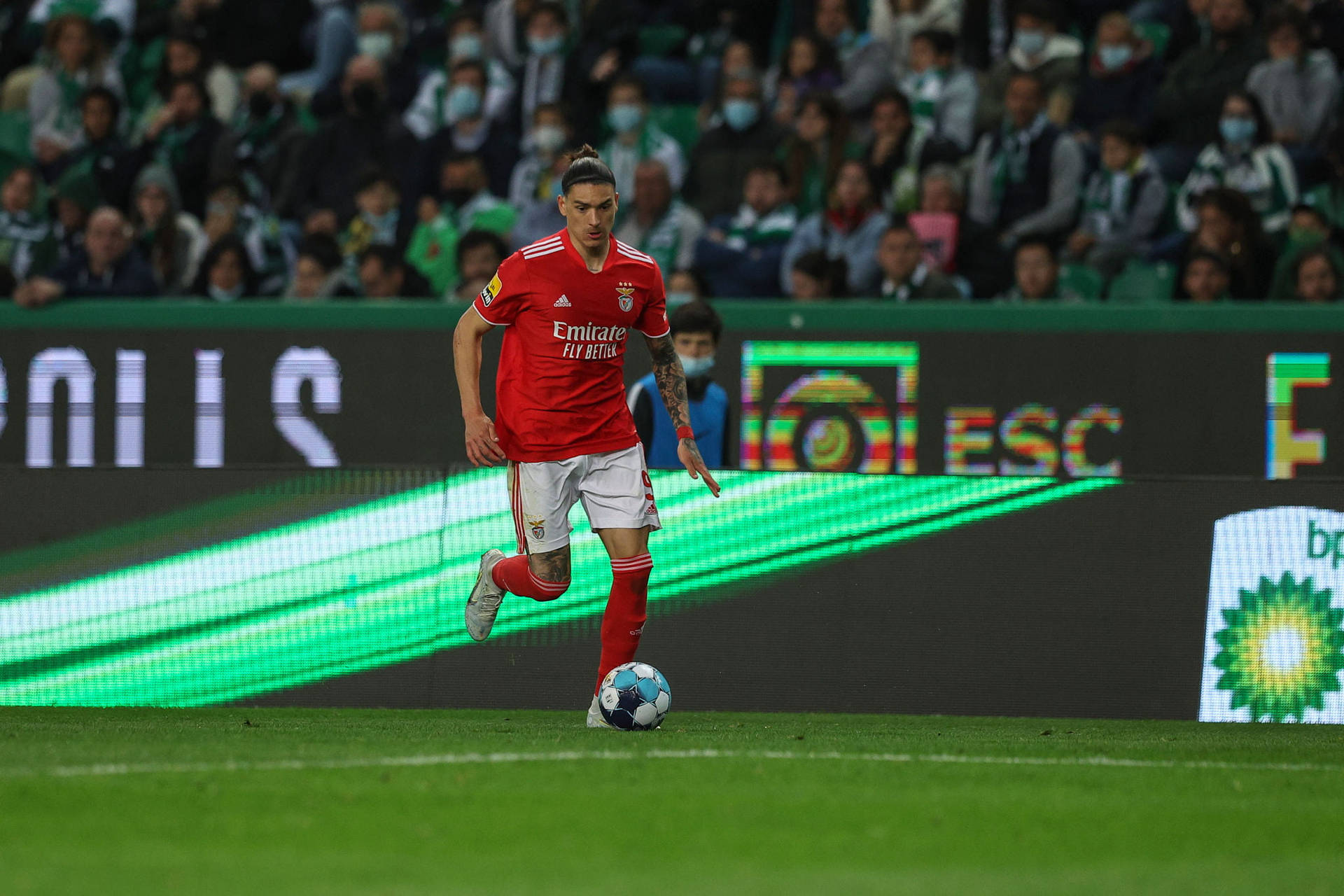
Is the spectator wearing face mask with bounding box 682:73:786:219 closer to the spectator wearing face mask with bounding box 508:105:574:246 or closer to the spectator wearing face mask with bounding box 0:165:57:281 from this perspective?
the spectator wearing face mask with bounding box 508:105:574:246

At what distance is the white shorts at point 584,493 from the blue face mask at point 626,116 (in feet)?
25.0

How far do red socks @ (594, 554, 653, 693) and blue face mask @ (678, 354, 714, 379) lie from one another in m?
2.67

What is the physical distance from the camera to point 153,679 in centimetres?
1012

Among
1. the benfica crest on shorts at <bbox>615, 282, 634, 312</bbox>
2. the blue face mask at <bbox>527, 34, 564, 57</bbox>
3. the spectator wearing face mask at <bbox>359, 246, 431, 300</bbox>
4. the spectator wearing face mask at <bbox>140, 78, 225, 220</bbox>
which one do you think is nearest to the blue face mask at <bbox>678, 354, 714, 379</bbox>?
the benfica crest on shorts at <bbox>615, 282, 634, 312</bbox>

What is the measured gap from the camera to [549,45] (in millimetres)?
16719

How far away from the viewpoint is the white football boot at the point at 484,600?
29.9ft

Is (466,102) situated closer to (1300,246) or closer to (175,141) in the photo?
(175,141)

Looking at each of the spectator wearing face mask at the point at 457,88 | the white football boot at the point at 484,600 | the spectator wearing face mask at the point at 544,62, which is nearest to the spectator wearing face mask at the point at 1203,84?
the spectator wearing face mask at the point at 544,62

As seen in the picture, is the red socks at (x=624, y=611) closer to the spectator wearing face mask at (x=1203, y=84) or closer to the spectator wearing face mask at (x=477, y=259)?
the spectator wearing face mask at (x=477, y=259)

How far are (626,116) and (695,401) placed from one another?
17.3 ft

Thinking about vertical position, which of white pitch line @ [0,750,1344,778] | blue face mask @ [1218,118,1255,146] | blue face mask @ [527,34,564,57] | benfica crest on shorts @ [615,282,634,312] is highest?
blue face mask @ [527,34,564,57]

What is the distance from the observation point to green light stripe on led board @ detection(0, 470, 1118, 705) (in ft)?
33.2

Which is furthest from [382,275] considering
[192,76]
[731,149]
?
[192,76]

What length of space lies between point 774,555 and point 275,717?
8.52 ft
